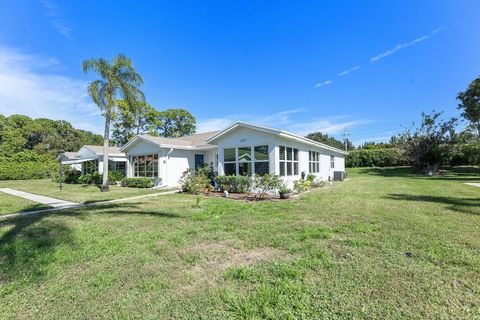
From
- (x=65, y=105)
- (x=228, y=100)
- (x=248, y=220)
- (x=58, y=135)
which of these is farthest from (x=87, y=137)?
(x=248, y=220)

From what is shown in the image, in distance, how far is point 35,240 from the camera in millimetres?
5539

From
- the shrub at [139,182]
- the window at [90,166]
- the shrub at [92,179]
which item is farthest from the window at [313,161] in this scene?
the window at [90,166]

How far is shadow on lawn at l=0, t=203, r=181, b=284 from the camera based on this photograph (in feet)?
13.3

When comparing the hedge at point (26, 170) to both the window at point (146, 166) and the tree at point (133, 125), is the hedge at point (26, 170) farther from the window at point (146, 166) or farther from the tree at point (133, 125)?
the window at point (146, 166)

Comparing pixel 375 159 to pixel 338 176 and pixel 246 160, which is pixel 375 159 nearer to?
pixel 338 176

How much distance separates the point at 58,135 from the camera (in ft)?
164

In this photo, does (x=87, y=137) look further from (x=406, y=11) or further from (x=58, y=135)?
(x=406, y=11)

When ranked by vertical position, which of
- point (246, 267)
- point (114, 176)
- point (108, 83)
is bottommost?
point (246, 267)

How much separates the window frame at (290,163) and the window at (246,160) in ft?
2.67

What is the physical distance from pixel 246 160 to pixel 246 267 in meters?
10.4

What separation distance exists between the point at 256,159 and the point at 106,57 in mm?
12851

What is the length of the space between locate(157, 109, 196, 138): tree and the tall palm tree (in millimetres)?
21805

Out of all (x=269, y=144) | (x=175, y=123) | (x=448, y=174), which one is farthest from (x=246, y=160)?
(x=175, y=123)

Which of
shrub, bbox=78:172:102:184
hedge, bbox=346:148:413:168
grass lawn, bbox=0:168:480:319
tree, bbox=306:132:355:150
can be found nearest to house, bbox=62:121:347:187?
shrub, bbox=78:172:102:184
